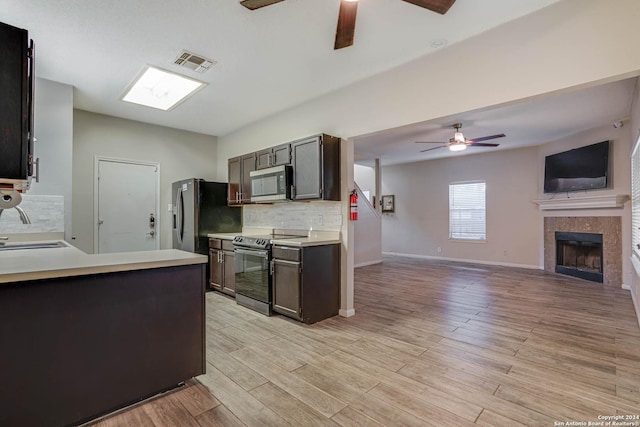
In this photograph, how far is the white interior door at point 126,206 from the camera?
4.55m

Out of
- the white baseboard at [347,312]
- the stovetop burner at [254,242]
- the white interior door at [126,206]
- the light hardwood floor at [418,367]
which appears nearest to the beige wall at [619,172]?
the light hardwood floor at [418,367]

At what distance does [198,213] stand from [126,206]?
1.20 metres

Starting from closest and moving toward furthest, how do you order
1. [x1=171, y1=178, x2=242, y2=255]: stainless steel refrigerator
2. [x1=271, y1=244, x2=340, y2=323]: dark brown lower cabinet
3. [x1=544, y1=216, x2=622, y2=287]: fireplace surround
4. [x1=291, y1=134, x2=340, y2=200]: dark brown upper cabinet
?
1. [x1=271, y1=244, x2=340, y2=323]: dark brown lower cabinet
2. [x1=291, y1=134, x2=340, y2=200]: dark brown upper cabinet
3. [x1=171, y1=178, x2=242, y2=255]: stainless steel refrigerator
4. [x1=544, y1=216, x2=622, y2=287]: fireplace surround

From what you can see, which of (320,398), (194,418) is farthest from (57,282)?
(320,398)

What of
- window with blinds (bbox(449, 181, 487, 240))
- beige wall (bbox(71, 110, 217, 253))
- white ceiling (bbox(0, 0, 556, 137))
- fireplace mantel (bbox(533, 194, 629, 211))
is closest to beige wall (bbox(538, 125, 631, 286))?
fireplace mantel (bbox(533, 194, 629, 211))

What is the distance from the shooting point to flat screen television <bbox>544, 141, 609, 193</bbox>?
17.0 ft

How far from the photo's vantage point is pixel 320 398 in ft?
6.50

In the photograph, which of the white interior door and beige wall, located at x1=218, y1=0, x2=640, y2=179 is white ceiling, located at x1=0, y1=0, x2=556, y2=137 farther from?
the white interior door

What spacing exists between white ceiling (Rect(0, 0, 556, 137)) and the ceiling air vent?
0.24 ft

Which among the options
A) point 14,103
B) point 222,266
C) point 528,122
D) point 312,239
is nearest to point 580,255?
point 528,122

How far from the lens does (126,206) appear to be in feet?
15.8

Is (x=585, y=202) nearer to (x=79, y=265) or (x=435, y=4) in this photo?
(x=435, y=4)

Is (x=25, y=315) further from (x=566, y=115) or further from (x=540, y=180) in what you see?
(x=540, y=180)

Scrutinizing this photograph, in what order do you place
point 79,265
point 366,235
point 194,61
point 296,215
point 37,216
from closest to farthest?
point 79,265 < point 194,61 < point 37,216 < point 296,215 < point 366,235
